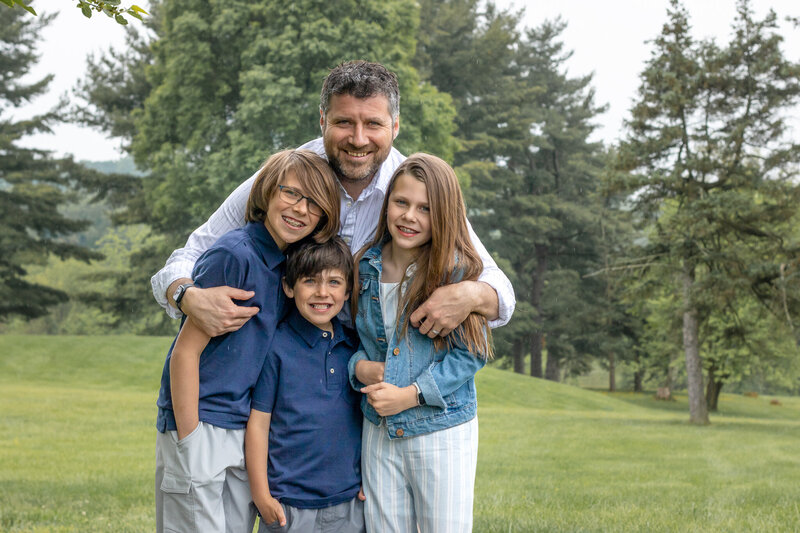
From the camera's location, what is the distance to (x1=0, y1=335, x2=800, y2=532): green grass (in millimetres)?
6652

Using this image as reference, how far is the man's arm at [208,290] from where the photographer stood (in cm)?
267

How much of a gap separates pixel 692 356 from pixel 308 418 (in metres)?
19.7

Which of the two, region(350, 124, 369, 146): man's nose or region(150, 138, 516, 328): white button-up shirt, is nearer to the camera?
region(150, 138, 516, 328): white button-up shirt

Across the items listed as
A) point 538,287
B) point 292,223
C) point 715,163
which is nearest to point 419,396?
point 292,223

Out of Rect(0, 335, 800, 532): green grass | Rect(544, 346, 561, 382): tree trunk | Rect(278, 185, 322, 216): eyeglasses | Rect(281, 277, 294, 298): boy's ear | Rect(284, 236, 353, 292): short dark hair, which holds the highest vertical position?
Rect(278, 185, 322, 216): eyeglasses

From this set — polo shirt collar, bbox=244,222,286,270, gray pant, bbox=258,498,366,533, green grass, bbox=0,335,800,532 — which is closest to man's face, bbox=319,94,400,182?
polo shirt collar, bbox=244,222,286,270

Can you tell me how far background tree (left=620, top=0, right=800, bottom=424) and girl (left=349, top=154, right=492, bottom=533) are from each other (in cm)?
1705

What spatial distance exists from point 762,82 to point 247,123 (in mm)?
13797

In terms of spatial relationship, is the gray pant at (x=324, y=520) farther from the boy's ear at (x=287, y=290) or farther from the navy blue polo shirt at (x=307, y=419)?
the boy's ear at (x=287, y=290)

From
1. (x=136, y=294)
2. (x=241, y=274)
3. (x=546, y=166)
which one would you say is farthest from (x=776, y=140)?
(x=136, y=294)

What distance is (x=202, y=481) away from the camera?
271 centimetres

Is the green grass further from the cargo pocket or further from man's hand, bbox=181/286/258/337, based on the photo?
man's hand, bbox=181/286/258/337

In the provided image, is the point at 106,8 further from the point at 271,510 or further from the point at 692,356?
the point at 692,356

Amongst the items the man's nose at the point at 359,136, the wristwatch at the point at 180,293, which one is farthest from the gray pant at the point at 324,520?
the man's nose at the point at 359,136
